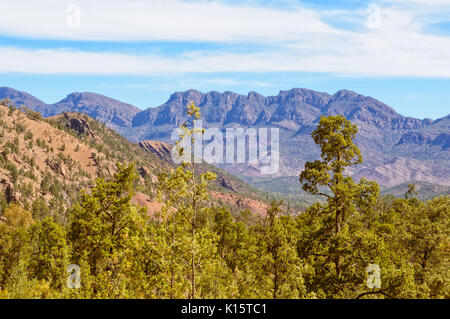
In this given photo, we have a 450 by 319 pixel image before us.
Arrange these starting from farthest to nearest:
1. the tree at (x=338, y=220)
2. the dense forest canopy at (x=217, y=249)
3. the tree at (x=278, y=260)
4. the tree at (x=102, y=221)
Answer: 1. the tree at (x=102, y=221)
2. the tree at (x=338, y=220)
3. the tree at (x=278, y=260)
4. the dense forest canopy at (x=217, y=249)

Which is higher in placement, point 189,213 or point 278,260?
point 189,213

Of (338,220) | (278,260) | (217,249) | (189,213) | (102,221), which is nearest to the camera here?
(189,213)

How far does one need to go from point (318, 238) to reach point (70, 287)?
49.8 feet

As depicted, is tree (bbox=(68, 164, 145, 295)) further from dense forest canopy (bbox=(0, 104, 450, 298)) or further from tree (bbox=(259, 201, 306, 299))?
tree (bbox=(259, 201, 306, 299))

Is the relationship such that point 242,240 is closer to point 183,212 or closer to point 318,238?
point 318,238


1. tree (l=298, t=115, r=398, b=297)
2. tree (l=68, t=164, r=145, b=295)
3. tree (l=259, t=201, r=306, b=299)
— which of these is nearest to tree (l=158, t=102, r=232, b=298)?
tree (l=259, t=201, r=306, b=299)

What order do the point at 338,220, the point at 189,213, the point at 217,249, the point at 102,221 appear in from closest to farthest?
1. the point at 189,213
2. the point at 217,249
3. the point at 338,220
4. the point at 102,221

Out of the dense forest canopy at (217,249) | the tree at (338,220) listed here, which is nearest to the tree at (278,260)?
the dense forest canopy at (217,249)

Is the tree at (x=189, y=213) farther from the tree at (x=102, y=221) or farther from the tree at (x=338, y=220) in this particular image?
the tree at (x=102, y=221)

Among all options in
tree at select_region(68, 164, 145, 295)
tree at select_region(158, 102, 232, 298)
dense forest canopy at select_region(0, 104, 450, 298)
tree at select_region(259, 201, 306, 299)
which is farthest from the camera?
tree at select_region(68, 164, 145, 295)

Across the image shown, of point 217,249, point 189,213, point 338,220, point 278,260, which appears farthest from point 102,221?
point 338,220

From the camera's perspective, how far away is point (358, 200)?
24.0m

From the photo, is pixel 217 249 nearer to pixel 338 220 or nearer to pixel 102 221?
pixel 338 220

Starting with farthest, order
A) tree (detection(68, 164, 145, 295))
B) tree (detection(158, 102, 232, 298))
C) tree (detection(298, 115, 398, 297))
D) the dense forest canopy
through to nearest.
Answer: tree (detection(68, 164, 145, 295)), tree (detection(298, 115, 398, 297)), the dense forest canopy, tree (detection(158, 102, 232, 298))
